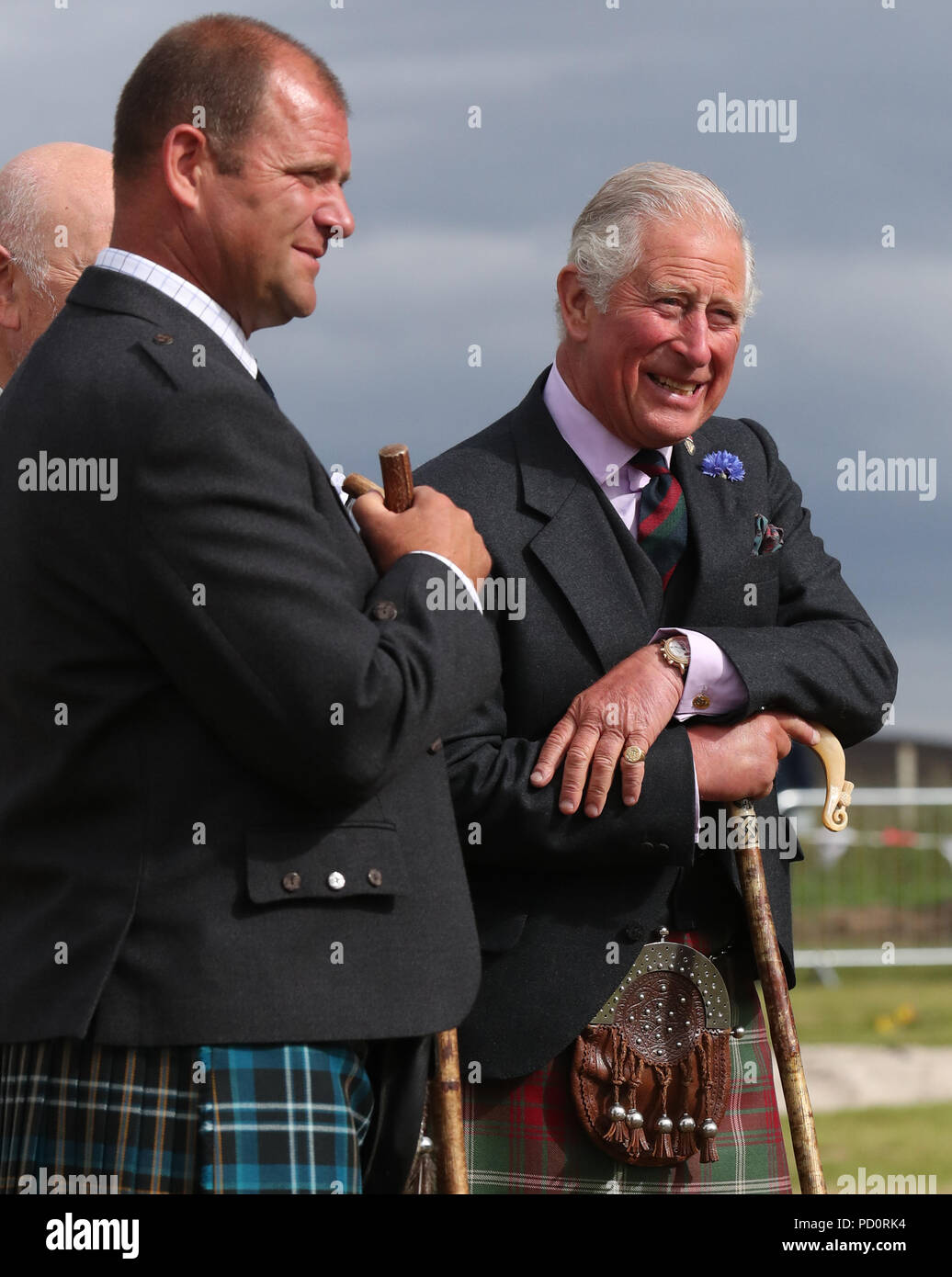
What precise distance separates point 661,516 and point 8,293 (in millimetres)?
1352

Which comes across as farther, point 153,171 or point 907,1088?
point 907,1088

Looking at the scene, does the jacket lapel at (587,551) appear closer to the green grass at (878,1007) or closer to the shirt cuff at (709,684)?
the shirt cuff at (709,684)

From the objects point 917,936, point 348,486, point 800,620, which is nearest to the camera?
point 348,486

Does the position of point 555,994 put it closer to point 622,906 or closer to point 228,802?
point 622,906

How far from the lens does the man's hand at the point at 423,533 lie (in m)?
2.62

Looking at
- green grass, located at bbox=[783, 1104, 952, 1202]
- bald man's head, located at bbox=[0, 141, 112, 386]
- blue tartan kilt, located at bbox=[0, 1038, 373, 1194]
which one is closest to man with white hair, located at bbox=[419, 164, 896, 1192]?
blue tartan kilt, located at bbox=[0, 1038, 373, 1194]

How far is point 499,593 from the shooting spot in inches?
126

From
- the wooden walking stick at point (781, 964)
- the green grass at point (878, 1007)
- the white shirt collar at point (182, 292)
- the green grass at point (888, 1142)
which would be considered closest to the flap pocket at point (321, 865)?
the white shirt collar at point (182, 292)

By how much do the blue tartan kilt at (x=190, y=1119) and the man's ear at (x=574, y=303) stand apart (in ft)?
4.84

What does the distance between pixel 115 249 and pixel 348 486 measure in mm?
505

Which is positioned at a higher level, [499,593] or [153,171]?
[153,171]

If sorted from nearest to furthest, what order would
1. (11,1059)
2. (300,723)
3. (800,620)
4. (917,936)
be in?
1. (300,723)
2. (11,1059)
3. (800,620)
4. (917,936)

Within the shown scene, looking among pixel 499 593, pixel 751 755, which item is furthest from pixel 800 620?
pixel 499 593

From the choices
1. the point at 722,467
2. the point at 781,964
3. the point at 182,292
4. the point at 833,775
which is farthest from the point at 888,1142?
the point at 182,292
